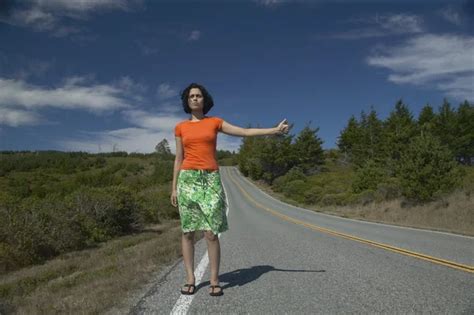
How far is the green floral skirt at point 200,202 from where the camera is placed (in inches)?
199

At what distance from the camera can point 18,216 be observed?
13969mm

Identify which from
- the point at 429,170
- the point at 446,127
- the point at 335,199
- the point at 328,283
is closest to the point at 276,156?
the point at 446,127

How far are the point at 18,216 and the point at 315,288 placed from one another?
38.2 feet

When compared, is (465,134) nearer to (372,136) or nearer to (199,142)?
(372,136)

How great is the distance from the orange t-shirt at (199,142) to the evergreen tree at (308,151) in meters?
70.7

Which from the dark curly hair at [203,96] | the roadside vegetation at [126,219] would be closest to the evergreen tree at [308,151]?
the roadside vegetation at [126,219]

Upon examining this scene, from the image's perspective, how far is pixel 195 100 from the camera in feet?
17.2

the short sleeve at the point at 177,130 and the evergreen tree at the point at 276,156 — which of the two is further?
the evergreen tree at the point at 276,156

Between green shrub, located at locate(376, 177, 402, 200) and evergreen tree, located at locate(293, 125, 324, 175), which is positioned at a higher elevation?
evergreen tree, located at locate(293, 125, 324, 175)

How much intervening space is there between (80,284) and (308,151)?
70.7 m

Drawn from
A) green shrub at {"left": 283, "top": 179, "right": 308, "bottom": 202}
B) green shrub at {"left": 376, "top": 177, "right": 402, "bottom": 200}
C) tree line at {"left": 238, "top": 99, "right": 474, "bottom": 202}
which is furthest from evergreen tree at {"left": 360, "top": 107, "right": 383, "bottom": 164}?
green shrub at {"left": 376, "top": 177, "right": 402, "bottom": 200}

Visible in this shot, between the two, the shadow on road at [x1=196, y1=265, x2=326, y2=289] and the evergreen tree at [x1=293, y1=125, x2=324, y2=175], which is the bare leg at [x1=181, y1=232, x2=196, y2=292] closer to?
the shadow on road at [x1=196, y1=265, x2=326, y2=289]

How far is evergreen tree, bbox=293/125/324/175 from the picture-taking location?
76.1 m

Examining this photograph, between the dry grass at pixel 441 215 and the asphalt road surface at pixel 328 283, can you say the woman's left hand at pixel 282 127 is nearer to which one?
the asphalt road surface at pixel 328 283
